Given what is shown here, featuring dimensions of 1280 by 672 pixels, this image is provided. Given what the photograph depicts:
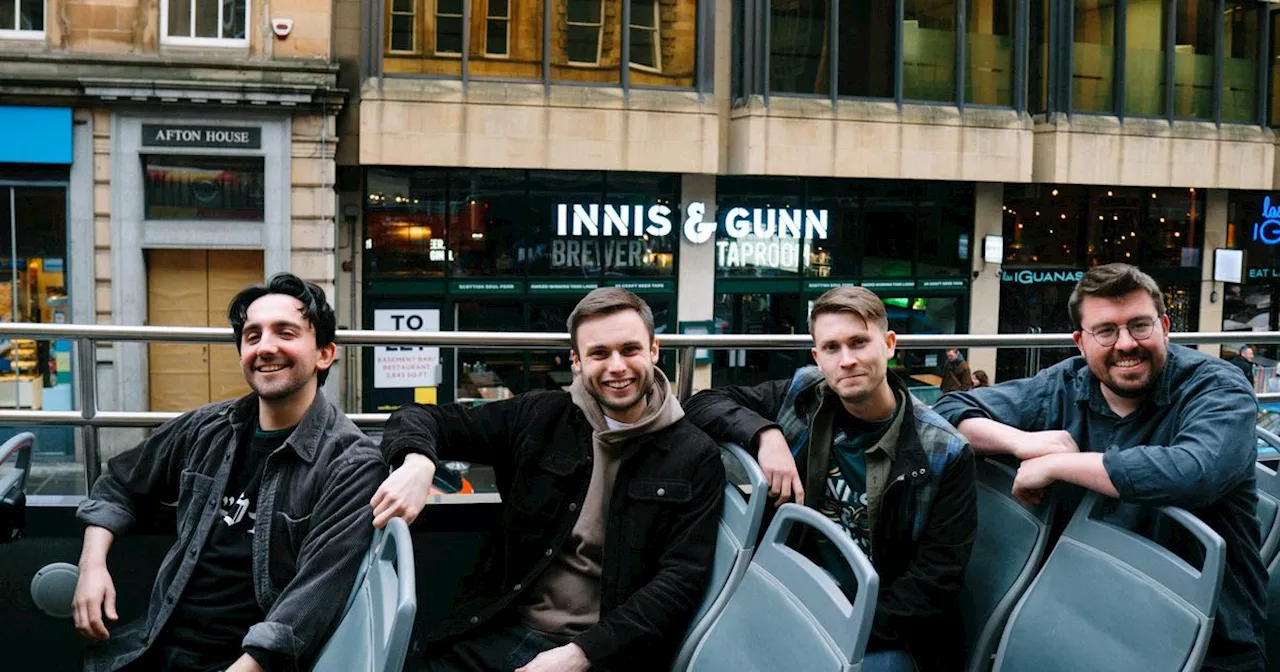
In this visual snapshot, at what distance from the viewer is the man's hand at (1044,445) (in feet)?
12.9

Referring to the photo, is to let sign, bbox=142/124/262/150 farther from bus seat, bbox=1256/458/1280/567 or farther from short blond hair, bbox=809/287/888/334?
bus seat, bbox=1256/458/1280/567

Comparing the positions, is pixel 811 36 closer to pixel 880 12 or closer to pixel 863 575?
pixel 880 12

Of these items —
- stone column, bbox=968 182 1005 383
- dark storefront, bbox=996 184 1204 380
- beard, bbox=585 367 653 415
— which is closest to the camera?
beard, bbox=585 367 653 415

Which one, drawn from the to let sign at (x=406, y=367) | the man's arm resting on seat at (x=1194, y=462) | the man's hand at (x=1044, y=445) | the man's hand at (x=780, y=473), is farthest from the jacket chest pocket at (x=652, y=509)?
the to let sign at (x=406, y=367)

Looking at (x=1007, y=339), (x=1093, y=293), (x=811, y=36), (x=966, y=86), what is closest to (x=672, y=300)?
(x=811, y=36)

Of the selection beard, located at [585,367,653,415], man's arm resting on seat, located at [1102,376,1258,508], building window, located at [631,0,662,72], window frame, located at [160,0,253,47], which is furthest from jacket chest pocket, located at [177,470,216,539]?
building window, located at [631,0,662,72]

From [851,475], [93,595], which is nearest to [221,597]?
[93,595]

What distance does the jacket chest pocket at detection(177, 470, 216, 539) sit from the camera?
390 cm

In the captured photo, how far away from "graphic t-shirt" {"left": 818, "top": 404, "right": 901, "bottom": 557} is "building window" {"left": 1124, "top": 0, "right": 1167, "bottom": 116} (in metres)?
20.2

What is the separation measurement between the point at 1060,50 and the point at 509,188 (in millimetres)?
9892

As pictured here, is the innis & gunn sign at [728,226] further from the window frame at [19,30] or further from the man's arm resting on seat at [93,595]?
the man's arm resting on seat at [93,595]

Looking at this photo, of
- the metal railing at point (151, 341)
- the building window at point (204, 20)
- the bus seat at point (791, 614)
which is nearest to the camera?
the bus seat at point (791, 614)

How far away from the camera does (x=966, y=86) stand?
21266 mm

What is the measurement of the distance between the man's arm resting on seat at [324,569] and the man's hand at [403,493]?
0.27ft
